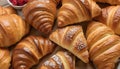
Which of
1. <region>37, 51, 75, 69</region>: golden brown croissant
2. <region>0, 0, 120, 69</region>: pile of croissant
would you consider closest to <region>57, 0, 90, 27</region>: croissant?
<region>0, 0, 120, 69</region>: pile of croissant

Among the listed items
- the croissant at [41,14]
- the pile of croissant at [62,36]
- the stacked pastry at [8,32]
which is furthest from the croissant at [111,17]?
the stacked pastry at [8,32]

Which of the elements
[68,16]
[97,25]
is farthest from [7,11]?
[97,25]

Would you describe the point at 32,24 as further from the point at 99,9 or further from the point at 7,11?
the point at 99,9

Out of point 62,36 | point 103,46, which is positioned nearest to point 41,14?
point 62,36

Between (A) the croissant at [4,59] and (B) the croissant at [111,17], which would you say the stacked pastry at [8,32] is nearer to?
(A) the croissant at [4,59]

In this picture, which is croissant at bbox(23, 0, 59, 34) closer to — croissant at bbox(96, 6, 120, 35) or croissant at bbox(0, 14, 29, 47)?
croissant at bbox(0, 14, 29, 47)

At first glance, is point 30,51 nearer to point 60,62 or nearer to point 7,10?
point 60,62
